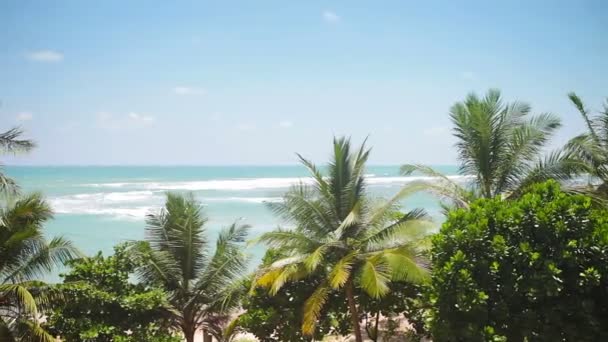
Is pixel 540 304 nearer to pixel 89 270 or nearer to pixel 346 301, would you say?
pixel 346 301

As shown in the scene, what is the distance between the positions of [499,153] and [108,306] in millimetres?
10179

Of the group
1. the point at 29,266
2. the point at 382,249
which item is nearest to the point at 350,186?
the point at 382,249

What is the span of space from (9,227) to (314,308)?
21.4ft

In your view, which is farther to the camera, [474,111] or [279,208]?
[474,111]

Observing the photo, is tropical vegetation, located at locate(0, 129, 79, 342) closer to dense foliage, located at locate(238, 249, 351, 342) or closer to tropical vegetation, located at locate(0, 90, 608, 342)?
tropical vegetation, located at locate(0, 90, 608, 342)

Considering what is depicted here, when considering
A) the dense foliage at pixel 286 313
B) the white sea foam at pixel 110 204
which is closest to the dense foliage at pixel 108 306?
the dense foliage at pixel 286 313

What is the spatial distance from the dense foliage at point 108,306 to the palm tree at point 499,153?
7.14 m

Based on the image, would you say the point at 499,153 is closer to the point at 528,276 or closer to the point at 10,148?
the point at 528,276

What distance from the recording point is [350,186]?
1086cm

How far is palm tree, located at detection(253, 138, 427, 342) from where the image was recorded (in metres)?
9.87

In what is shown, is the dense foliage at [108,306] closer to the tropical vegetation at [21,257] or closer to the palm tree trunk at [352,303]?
the tropical vegetation at [21,257]

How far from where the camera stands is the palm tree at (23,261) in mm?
9469

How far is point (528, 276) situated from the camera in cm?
741

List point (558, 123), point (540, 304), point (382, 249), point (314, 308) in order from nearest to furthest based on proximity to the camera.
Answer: point (540, 304), point (314, 308), point (382, 249), point (558, 123)
